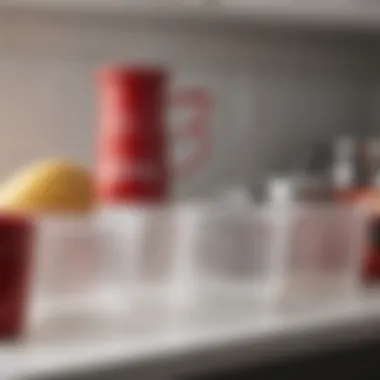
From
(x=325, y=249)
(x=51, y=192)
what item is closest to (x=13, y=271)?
(x=51, y=192)

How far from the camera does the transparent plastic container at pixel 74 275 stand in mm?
1275

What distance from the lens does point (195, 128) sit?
1.89 metres

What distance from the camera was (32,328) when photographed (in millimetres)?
1175

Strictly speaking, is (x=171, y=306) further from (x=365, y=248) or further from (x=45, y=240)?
(x=365, y=248)

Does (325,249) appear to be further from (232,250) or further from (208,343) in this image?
(208,343)

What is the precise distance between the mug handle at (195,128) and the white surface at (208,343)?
1.88 ft

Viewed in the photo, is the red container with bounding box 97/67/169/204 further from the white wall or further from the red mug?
the white wall

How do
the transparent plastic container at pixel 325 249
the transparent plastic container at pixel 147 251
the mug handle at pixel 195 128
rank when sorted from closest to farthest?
the transparent plastic container at pixel 147 251
the transparent plastic container at pixel 325 249
the mug handle at pixel 195 128

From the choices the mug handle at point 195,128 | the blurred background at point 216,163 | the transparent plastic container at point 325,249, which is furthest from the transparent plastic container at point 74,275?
the mug handle at point 195,128

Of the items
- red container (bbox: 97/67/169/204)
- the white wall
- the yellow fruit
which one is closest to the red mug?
red container (bbox: 97/67/169/204)

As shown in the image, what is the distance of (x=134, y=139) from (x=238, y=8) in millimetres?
268

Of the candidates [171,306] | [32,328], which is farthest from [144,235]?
[32,328]

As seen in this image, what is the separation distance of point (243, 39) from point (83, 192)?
80 cm

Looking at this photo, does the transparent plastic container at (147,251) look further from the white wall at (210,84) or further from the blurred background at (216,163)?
the white wall at (210,84)
